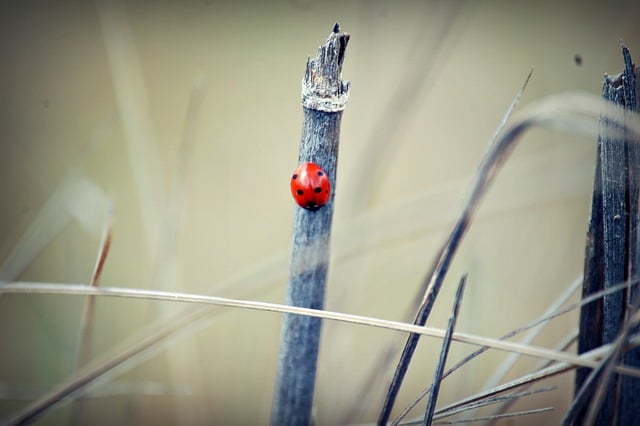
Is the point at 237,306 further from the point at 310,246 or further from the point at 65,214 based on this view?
the point at 65,214

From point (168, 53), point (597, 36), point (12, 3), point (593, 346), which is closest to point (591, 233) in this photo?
point (593, 346)

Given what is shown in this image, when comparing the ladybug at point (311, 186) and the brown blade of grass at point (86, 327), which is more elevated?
the ladybug at point (311, 186)

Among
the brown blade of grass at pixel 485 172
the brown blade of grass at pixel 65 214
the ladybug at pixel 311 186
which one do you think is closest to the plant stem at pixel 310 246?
the ladybug at pixel 311 186

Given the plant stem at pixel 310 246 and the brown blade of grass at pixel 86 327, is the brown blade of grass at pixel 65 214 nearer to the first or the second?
the brown blade of grass at pixel 86 327

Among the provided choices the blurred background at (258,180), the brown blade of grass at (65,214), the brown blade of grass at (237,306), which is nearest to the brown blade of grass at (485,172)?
the brown blade of grass at (237,306)

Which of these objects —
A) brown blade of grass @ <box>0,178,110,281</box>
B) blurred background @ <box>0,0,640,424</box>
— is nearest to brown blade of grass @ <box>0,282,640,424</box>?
blurred background @ <box>0,0,640,424</box>

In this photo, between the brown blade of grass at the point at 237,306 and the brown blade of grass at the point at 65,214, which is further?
the brown blade of grass at the point at 65,214

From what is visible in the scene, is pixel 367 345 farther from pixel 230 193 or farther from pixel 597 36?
pixel 597 36

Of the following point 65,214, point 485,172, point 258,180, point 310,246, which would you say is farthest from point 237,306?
point 258,180
